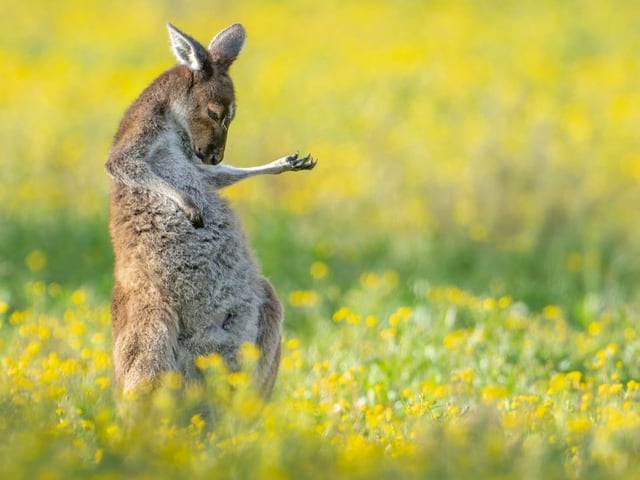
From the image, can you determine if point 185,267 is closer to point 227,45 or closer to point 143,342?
point 143,342

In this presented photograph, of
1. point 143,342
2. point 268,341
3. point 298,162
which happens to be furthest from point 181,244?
point 298,162

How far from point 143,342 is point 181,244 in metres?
0.49

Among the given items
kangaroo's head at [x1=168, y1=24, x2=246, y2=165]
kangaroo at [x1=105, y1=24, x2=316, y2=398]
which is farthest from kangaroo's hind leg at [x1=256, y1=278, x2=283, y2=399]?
kangaroo's head at [x1=168, y1=24, x2=246, y2=165]

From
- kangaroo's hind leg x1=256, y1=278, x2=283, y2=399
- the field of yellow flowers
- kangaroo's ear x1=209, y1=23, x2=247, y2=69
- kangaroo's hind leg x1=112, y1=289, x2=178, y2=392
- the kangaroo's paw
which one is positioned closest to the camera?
the field of yellow flowers

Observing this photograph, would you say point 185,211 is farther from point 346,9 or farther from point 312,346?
point 346,9

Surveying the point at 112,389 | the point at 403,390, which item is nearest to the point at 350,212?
the point at 403,390

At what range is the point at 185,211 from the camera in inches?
199

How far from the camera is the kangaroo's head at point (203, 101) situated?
5.25 metres

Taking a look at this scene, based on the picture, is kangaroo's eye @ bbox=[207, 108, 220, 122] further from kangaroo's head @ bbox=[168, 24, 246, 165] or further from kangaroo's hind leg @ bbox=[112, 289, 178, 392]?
kangaroo's hind leg @ bbox=[112, 289, 178, 392]

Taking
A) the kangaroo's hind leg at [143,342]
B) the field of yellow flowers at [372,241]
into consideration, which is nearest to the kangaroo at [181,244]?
the kangaroo's hind leg at [143,342]

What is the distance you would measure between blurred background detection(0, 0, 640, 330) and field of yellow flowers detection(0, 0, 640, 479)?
4 centimetres

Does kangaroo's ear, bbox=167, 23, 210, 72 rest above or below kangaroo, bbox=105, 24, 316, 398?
above

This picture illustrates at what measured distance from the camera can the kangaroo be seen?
4.95m

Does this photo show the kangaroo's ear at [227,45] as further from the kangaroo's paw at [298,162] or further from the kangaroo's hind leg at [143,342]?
the kangaroo's hind leg at [143,342]
